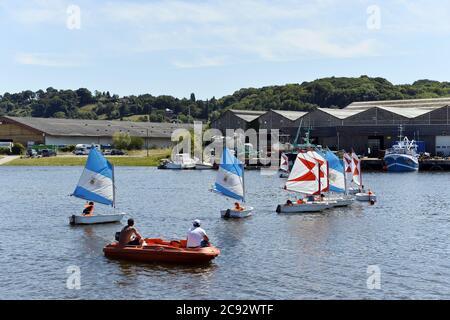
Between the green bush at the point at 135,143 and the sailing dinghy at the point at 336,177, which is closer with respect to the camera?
the sailing dinghy at the point at 336,177

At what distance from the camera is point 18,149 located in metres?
189

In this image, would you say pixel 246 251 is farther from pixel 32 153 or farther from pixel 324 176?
pixel 32 153

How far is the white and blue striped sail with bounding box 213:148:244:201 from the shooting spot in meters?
65.1

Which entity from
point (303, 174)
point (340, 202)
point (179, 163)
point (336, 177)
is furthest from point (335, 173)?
point (179, 163)

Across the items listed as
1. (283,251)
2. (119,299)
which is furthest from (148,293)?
(283,251)

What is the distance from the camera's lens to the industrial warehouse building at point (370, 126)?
156m

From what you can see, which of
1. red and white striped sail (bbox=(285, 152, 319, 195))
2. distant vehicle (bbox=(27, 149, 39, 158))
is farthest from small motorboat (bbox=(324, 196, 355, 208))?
distant vehicle (bbox=(27, 149, 39, 158))

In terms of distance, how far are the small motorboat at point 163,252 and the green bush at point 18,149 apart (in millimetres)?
151064

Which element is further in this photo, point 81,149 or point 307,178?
point 81,149

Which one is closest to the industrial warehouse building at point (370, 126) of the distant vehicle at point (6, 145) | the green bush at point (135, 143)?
the green bush at point (135, 143)

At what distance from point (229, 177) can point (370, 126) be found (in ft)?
334

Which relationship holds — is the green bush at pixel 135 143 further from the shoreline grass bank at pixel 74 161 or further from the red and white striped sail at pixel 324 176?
the red and white striped sail at pixel 324 176
